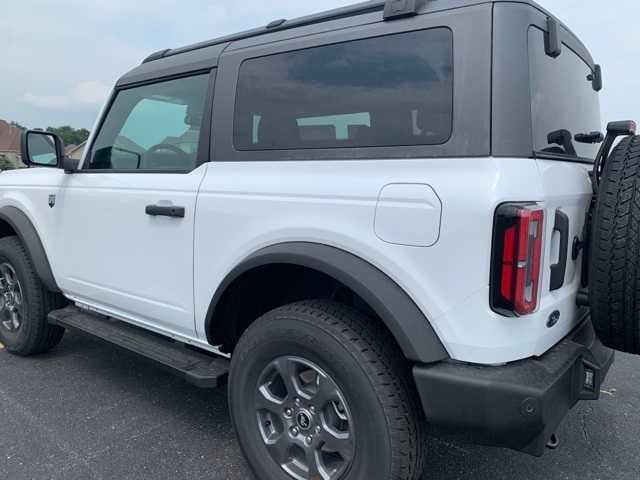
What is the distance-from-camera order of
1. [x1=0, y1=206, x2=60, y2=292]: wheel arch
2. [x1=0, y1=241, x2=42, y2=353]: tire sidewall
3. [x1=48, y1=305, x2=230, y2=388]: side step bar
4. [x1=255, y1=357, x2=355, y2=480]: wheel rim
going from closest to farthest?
1. [x1=255, y1=357, x2=355, y2=480]: wheel rim
2. [x1=48, y1=305, x2=230, y2=388]: side step bar
3. [x1=0, y1=206, x2=60, y2=292]: wheel arch
4. [x1=0, y1=241, x2=42, y2=353]: tire sidewall

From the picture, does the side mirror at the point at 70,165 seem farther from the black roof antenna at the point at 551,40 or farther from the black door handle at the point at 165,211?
the black roof antenna at the point at 551,40

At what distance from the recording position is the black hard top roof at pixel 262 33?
196 cm

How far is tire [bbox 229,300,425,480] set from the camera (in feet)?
5.97

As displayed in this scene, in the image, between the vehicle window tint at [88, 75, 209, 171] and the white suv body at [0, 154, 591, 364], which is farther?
the vehicle window tint at [88, 75, 209, 171]

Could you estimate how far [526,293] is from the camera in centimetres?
167

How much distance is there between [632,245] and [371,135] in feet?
3.23

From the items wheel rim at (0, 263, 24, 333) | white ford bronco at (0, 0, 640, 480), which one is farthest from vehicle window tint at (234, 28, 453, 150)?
wheel rim at (0, 263, 24, 333)

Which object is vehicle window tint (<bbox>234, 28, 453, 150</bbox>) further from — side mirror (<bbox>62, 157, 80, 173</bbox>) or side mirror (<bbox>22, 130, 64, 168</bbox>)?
side mirror (<bbox>22, 130, 64, 168</bbox>)

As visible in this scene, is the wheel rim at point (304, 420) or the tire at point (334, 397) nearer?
the tire at point (334, 397)

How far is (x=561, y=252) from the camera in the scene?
1876 millimetres

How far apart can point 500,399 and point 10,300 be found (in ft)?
11.5

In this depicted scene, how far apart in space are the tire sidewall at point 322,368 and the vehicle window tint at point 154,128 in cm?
99

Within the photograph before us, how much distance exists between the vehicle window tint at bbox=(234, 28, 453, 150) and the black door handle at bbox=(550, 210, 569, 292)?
50cm

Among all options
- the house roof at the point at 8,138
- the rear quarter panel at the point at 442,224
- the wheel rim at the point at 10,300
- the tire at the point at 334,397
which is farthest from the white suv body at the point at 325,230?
the house roof at the point at 8,138
